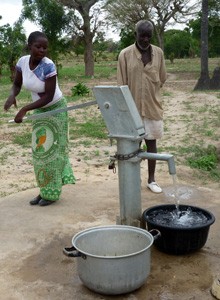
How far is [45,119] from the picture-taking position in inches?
150

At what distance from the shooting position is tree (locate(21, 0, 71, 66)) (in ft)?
68.3

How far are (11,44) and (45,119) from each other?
59.6ft

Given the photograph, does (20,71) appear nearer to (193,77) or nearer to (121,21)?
(193,77)

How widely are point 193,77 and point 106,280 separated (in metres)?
16.9

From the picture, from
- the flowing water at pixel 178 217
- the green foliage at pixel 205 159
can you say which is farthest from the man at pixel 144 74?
the green foliage at pixel 205 159

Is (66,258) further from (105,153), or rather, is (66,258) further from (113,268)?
(105,153)

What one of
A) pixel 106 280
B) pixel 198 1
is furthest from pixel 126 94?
pixel 198 1

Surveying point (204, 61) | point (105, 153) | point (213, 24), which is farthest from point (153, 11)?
point (105, 153)

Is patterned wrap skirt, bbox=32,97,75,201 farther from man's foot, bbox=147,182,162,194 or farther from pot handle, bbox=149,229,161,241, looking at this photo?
pot handle, bbox=149,229,161,241

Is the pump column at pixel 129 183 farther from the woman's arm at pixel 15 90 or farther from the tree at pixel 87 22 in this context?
the tree at pixel 87 22

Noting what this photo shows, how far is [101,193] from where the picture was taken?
14.2ft

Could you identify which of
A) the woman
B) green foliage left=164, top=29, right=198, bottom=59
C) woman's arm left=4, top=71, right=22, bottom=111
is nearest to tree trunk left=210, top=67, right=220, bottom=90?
the woman

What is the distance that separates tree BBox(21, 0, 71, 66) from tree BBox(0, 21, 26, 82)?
88 cm

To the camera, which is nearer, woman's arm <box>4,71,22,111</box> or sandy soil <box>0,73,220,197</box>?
woman's arm <box>4,71,22,111</box>
